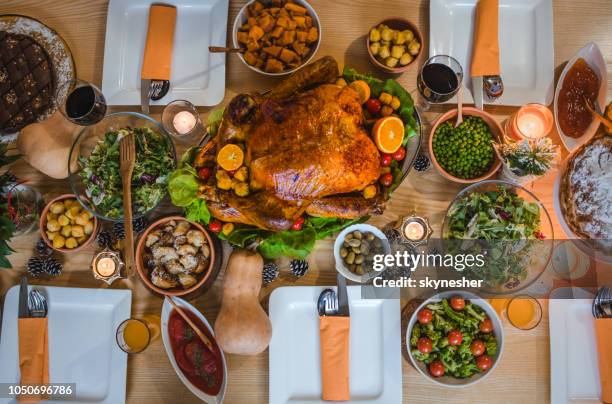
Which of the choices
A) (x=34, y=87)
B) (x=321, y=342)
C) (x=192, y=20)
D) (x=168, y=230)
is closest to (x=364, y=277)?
(x=321, y=342)

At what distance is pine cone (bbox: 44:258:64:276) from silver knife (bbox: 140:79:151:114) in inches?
24.4

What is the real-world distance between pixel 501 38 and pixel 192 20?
1.18m

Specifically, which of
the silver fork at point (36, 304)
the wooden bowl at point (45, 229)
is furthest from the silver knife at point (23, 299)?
the wooden bowl at point (45, 229)

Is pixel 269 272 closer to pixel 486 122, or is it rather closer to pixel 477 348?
pixel 477 348

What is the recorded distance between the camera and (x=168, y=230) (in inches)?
56.0

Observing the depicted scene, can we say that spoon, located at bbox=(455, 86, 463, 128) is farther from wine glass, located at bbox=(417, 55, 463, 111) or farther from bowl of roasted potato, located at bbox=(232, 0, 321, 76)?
bowl of roasted potato, located at bbox=(232, 0, 321, 76)

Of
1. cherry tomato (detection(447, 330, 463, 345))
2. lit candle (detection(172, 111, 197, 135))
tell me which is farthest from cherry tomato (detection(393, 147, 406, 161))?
lit candle (detection(172, 111, 197, 135))

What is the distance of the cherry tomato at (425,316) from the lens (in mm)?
1386

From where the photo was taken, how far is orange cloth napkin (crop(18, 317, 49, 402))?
4.62 feet

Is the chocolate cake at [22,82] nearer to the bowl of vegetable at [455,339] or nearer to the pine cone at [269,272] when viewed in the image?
the pine cone at [269,272]

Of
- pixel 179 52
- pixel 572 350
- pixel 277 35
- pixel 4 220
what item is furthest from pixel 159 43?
pixel 572 350

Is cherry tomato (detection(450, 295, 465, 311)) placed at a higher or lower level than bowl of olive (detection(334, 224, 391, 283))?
lower

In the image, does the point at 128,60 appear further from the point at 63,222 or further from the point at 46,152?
the point at 63,222

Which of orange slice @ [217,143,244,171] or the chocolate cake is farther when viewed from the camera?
the chocolate cake
